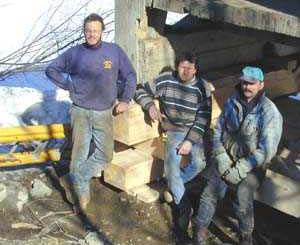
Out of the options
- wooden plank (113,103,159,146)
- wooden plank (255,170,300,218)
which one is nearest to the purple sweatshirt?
wooden plank (113,103,159,146)

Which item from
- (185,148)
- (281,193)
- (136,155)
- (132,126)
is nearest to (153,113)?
(132,126)

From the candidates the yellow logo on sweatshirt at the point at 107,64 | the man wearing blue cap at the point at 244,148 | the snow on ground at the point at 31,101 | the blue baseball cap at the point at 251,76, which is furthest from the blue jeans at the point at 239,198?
the snow on ground at the point at 31,101

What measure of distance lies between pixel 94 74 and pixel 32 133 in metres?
1.10

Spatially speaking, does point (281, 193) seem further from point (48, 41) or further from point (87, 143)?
point (48, 41)

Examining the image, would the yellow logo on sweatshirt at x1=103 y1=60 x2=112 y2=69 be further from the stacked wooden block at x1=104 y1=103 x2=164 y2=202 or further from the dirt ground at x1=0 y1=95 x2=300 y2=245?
the dirt ground at x1=0 y1=95 x2=300 y2=245

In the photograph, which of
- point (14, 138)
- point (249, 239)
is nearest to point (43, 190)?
point (14, 138)

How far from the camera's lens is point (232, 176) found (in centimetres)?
528

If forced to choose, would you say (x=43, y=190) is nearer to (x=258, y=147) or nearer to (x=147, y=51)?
(x=147, y=51)

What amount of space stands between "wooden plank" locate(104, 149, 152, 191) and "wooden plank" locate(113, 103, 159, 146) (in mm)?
191

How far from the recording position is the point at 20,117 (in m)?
8.73

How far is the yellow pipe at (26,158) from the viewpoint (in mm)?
6414

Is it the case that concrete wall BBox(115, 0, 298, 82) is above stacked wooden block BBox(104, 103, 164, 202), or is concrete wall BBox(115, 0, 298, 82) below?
above

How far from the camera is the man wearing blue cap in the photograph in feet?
16.8

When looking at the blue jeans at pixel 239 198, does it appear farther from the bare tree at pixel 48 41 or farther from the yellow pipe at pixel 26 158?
the bare tree at pixel 48 41
